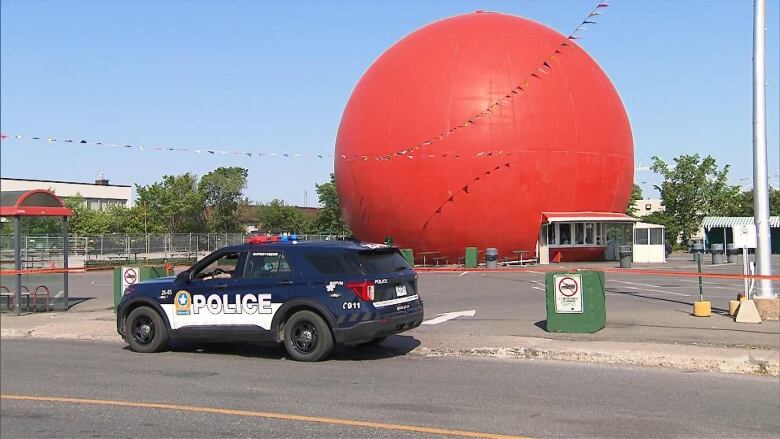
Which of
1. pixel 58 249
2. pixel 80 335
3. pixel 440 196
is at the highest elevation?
pixel 440 196

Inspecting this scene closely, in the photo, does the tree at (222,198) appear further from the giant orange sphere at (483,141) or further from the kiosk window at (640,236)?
the kiosk window at (640,236)

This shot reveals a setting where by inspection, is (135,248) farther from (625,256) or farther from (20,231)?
Answer: (625,256)

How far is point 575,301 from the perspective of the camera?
11.2 metres

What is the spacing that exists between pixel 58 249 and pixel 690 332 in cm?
1673

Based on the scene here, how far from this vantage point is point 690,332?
36.3 ft

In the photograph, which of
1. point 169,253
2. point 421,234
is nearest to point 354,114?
point 421,234

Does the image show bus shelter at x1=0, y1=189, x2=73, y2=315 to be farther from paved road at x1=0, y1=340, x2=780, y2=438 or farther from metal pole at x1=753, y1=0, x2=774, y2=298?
metal pole at x1=753, y1=0, x2=774, y2=298

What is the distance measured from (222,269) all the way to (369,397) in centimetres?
410

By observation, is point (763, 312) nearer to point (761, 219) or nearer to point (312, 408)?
point (761, 219)

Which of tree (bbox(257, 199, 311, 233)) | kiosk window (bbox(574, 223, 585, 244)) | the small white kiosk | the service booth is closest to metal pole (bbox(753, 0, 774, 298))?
the service booth

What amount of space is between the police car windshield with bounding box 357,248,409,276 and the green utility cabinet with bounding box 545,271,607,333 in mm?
2697

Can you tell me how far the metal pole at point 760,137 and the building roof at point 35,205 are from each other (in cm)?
1413

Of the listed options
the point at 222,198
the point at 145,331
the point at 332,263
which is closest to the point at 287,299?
the point at 332,263

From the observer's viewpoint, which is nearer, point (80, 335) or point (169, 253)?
point (80, 335)
